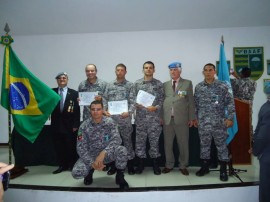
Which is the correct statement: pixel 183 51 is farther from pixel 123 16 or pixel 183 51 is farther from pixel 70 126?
pixel 70 126

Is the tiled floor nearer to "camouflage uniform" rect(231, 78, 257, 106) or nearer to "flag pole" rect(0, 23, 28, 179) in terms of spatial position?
"flag pole" rect(0, 23, 28, 179)

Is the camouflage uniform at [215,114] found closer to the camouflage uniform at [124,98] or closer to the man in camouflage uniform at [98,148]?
the camouflage uniform at [124,98]

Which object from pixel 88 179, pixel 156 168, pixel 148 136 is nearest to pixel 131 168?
pixel 156 168

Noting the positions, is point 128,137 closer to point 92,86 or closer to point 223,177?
point 92,86

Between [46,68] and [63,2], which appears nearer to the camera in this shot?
[63,2]

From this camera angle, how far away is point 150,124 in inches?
120

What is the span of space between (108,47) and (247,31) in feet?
10.7

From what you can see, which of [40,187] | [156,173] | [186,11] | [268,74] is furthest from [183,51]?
[40,187]

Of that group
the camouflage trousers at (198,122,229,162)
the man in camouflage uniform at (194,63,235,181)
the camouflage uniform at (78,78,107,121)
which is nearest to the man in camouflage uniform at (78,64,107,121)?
the camouflage uniform at (78,78,107,121)

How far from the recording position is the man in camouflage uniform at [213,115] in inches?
112

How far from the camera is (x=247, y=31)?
5.11m

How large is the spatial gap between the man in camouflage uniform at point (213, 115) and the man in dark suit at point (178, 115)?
159 mm

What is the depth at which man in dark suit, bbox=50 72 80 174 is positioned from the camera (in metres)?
3.21

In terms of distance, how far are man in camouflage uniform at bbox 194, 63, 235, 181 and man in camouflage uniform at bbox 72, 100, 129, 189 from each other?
110 centimetres
